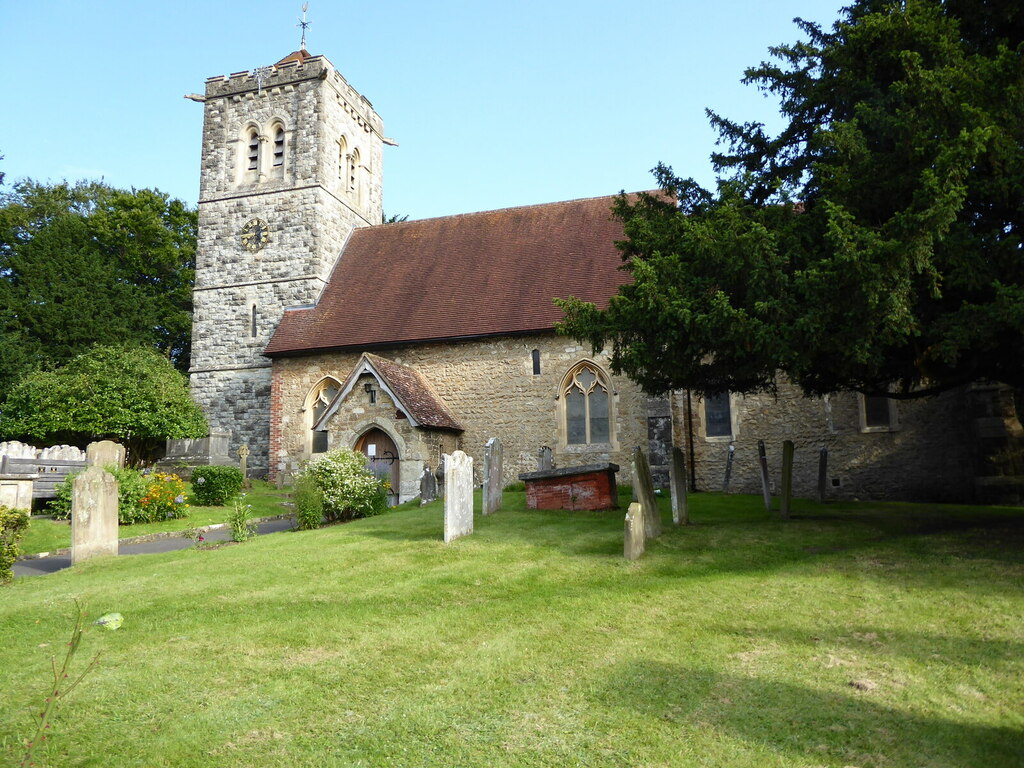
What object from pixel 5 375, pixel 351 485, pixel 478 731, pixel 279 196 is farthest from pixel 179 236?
pixel 478 731

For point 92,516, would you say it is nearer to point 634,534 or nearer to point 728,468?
point 634,534

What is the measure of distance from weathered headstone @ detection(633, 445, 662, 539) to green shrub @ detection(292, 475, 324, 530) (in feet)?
→ 21.1

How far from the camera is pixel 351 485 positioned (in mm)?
14086

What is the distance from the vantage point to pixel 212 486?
17703 mm

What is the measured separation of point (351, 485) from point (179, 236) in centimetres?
2873

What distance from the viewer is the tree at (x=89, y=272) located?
29.1 m

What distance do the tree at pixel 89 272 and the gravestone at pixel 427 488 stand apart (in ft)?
64.8

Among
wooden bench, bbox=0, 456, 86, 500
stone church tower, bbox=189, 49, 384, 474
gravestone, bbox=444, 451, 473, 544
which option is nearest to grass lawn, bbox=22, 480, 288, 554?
wooden bench, bbox=0, 456, 86, 500

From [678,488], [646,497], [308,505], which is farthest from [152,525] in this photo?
[678,488]

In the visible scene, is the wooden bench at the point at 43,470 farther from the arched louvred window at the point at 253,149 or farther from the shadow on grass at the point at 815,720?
the shadow on grass at the point at 815,720

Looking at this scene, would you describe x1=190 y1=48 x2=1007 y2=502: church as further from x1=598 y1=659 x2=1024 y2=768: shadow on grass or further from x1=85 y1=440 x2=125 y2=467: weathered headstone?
x1=598 y1=659 x2=1024 y2=768: shadow on grass

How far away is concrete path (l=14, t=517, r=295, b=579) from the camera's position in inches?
411

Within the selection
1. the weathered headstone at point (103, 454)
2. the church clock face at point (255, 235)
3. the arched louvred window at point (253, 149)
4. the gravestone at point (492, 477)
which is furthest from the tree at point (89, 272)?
the gravestone at point (492, 477)

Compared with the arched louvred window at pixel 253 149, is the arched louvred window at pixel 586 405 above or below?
below
